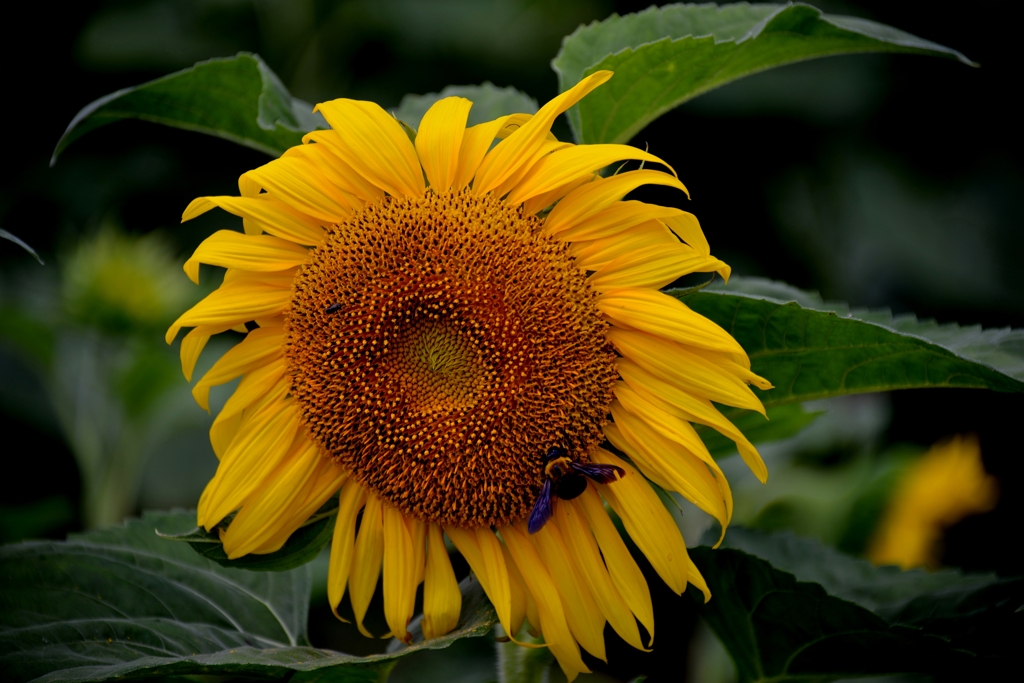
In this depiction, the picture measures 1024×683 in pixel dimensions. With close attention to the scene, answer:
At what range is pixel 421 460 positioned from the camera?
2.95 feet

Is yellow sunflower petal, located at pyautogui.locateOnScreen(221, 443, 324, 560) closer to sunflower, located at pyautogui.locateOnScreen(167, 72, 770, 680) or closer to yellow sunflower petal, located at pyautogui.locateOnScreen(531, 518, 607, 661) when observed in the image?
sunflower, located at pyautogui.locateOnScreen(167, 72, 770, 680)

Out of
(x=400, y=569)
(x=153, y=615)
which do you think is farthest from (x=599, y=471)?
(x=153, y=615)

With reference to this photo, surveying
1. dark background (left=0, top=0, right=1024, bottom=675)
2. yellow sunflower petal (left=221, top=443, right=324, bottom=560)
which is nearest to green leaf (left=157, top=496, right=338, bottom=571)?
yellow sunflower petal (left=221, top=443, right=324, bottom=560)

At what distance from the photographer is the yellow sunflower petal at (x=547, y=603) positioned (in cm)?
86

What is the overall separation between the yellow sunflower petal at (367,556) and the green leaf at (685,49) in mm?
502

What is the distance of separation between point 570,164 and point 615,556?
397 millimetres

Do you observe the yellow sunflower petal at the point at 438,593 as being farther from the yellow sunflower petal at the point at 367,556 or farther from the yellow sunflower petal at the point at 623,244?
the yellow sunflower petal at the point at 623,244

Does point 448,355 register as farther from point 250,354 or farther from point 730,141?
point 730,141

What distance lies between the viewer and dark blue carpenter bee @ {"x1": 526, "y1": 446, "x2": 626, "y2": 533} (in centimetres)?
84

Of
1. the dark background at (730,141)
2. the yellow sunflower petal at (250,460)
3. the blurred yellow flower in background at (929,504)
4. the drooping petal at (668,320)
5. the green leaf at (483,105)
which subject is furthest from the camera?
the dark background at (730,141)

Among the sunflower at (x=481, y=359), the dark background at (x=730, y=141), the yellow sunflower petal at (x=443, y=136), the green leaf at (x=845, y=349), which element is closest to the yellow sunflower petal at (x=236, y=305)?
the sunflower at (x=481, y=359)

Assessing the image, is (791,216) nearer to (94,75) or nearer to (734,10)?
(734,10)

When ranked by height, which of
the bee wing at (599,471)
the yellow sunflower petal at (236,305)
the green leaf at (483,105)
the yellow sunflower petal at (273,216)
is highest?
the green leaf at (483,105)

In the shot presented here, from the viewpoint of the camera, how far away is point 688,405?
85 centimetres
